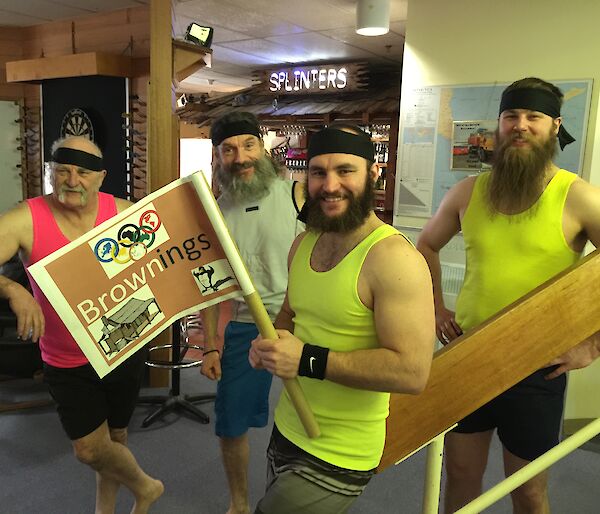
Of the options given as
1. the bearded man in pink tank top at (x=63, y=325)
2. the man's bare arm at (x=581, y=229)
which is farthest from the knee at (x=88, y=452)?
the man's bare arm at (x=581, y=229)

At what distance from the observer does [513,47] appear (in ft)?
10.5

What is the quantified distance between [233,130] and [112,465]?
4.73 feet

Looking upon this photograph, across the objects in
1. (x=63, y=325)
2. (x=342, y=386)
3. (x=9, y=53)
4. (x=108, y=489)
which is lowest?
(x=108, y=489)

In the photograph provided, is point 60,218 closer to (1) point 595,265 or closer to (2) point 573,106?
(1) point 595,265

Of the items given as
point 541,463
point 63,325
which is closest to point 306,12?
point 63,325

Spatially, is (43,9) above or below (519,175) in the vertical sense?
above

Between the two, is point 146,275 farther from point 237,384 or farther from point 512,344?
point 237,384

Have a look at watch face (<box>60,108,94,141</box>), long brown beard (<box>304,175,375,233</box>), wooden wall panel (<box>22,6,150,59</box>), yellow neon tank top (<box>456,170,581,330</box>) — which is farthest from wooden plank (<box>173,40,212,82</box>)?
long brown beard (<box>304,175,375,233</box>)

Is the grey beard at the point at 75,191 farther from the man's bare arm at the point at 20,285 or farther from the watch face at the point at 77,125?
the watch face at the point at 77,125

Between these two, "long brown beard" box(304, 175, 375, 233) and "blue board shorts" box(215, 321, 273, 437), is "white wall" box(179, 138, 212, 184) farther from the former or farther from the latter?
"long brown beard" box(304, 175, 375, 233)

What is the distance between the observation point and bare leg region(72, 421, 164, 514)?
6.62 ft

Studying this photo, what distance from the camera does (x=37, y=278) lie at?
110 cm

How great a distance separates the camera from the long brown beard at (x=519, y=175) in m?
1.65

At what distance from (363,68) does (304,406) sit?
236 inches
